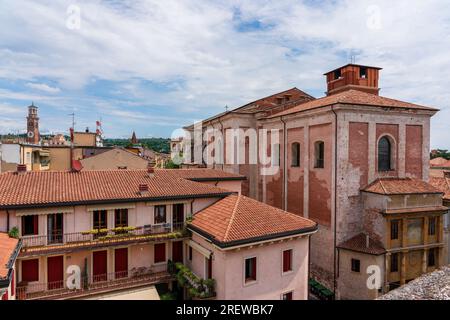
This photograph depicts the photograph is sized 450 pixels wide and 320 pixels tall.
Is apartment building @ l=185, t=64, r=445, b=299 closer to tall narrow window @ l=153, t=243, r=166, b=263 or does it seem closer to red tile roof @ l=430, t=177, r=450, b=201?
red tile roof @ l=430, t=177, r=450, b=201

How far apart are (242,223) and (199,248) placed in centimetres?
288

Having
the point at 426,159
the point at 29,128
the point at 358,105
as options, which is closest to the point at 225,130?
the point at 358,105

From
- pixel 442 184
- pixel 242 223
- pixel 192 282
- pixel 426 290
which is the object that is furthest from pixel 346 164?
pixel 426 290

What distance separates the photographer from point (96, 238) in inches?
620

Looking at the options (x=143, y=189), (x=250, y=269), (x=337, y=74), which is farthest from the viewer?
(x=337, y=74)

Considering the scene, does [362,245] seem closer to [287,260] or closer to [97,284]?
[287,260]

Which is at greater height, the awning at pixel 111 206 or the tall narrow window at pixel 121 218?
the awning at pixel 111 206

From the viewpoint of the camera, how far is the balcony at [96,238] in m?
14.4

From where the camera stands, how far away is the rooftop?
23.0ft

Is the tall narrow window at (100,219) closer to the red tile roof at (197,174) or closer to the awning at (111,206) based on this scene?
the awning at (111,206)

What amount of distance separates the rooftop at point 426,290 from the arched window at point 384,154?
575 inches

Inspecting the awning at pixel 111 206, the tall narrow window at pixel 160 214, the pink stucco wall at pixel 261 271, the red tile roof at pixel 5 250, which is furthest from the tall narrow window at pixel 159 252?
the red tile roof at pixel 5 250
